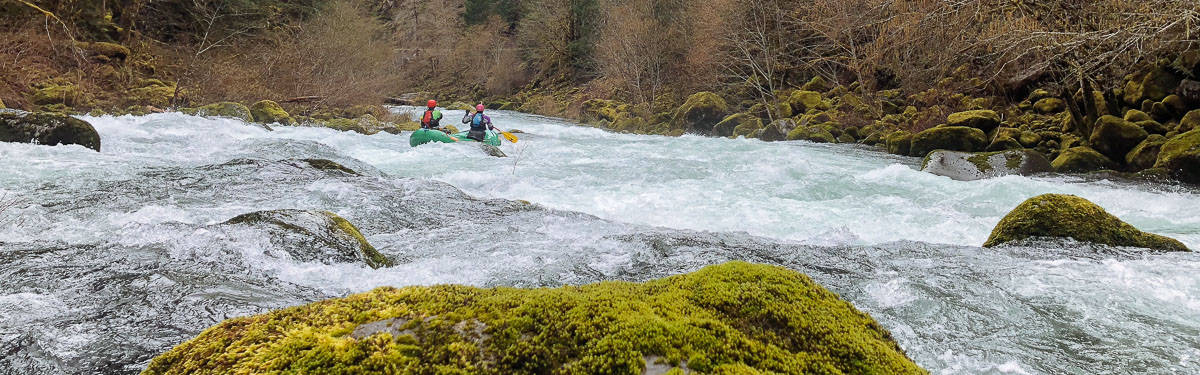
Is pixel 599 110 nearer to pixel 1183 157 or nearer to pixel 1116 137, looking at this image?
pixel 1116 137

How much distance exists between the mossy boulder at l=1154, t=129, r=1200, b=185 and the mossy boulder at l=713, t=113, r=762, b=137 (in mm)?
12210

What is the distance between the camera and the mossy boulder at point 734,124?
21953mm

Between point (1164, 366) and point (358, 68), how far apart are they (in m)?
28.2

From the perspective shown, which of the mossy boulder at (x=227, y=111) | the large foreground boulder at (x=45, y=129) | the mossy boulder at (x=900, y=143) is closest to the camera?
the large foreground boulder at (x=45, y=129)

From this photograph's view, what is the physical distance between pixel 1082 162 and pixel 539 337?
13.3m

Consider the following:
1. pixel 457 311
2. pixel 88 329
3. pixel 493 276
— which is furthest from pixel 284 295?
pixel 457 311

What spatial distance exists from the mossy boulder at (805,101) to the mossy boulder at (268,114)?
17410 millimetres

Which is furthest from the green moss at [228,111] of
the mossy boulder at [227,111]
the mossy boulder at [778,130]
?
the mossy boulder at [778,130]

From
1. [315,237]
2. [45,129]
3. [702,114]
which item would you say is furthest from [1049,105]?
[45,129]

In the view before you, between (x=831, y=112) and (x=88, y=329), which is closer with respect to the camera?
(x=88, y=329)

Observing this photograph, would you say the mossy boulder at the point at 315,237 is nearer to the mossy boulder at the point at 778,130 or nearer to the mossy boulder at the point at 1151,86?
the mossy boulder at the point at 1151,86

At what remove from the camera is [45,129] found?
9.32 meters

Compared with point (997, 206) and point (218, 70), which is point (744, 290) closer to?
point (997, 206)

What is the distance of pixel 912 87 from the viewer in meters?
20.7
